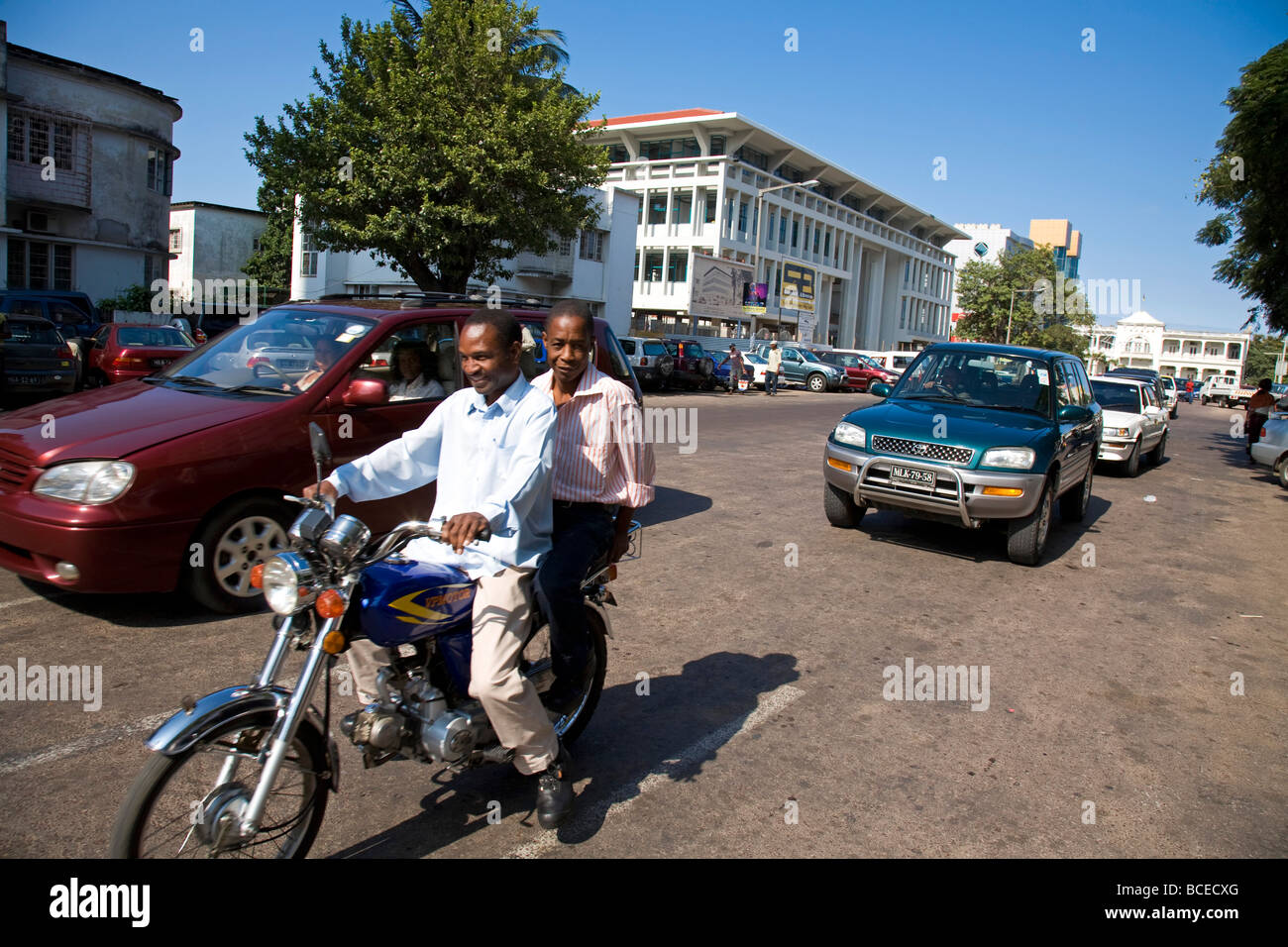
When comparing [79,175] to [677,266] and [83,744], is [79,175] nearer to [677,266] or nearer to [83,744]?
[83,744]

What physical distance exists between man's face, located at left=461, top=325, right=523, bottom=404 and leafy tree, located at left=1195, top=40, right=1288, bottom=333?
49.4ft

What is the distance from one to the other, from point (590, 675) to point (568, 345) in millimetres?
1402

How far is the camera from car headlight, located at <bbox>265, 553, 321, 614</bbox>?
7.97 ft

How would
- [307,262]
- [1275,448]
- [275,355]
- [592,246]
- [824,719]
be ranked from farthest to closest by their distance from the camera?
1. [592,246]
2. [307,262]
3. [1275,448]
4. [275,355]
5. [824,719]

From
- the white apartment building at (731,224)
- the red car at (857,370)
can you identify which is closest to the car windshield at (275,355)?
the red car at (857,370)

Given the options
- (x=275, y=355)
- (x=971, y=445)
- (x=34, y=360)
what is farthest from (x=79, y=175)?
(x=971, y=445)

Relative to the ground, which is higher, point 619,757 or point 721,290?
point 721,290

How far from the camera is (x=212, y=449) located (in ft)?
16.0

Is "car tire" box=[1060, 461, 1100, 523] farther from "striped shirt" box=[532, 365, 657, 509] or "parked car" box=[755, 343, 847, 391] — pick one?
"parked car" box=[755, 343, 847, 391]

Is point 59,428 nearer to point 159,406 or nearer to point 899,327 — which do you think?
point 159,406

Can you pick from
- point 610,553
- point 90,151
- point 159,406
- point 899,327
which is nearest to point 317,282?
point 90,151

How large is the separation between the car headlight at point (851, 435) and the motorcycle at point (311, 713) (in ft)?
17.7

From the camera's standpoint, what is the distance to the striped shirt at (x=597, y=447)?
3.46 meters

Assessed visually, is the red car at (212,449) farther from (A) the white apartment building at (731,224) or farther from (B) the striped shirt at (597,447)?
(A) the white apartment building at (731,224)
